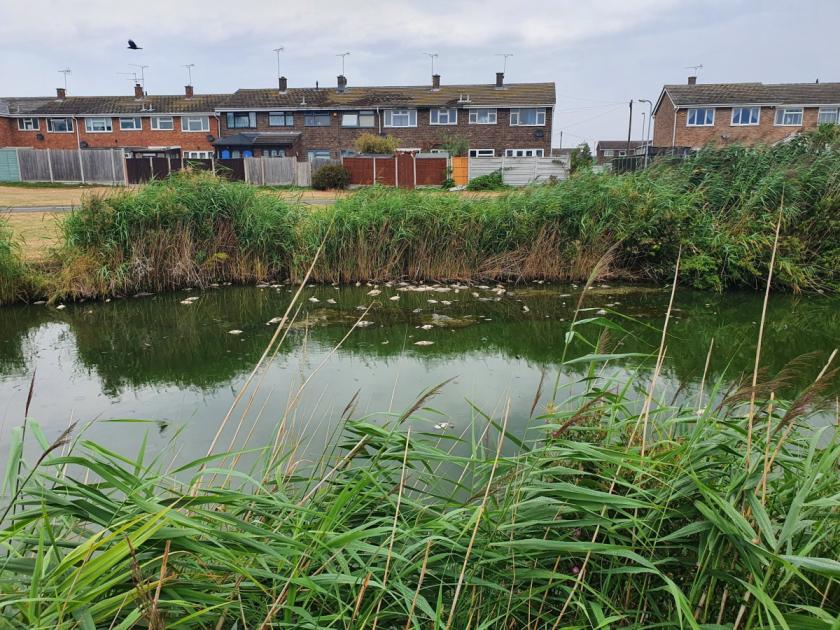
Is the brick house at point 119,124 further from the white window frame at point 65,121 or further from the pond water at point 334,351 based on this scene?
the pond water at point 334,351

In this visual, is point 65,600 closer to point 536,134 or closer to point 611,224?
point 611,224

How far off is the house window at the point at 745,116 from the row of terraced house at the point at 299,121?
11.2 m

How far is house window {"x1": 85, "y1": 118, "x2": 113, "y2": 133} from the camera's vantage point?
147ft

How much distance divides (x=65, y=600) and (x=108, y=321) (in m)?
8.49

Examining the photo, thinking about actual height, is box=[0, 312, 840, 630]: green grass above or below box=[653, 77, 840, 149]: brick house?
below

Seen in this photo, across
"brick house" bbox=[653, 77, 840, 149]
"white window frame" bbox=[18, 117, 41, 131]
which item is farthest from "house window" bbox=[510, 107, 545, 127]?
"white window frame" bbox=[18, 117, 41, 131]

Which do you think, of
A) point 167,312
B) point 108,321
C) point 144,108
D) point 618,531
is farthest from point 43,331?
point 144,108

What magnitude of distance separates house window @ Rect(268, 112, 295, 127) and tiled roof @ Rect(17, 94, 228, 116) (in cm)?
489

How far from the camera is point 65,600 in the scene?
1.65 metres

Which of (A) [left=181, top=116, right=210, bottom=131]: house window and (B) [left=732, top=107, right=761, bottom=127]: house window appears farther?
(A) [left=181, top=116, right=210, bottom=131]: house window

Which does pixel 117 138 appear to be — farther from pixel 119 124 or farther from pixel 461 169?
pixel 461 169

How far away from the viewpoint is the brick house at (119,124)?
4394cm

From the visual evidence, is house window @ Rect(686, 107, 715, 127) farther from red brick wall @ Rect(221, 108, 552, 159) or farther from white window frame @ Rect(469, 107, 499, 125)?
white window frame @ Rect(469, 107, 499, 125)

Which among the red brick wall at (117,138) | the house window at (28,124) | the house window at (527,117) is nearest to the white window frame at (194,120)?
the red brick wall at (117,138)
